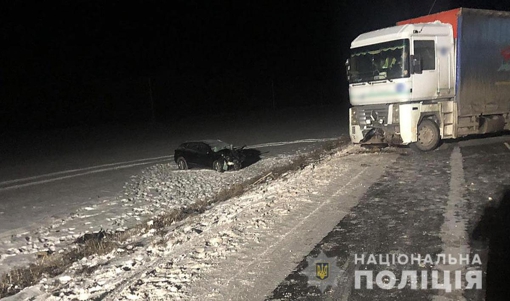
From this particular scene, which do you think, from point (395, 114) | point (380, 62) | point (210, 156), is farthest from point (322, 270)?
point (210, 156)

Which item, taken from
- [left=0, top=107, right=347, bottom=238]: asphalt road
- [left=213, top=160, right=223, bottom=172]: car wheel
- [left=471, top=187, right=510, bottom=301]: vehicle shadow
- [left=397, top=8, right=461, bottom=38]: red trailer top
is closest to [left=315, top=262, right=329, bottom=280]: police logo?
[left=471, top=187, right=510, bottom=301]: vehicle shadow

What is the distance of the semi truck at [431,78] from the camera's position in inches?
497

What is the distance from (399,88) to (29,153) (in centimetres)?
1756

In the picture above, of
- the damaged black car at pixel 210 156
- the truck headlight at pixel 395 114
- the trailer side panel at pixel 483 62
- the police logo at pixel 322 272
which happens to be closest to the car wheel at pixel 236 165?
the damaged black car at pixel 210 156

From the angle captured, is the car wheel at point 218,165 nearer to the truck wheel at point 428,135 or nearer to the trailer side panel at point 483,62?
the truck wheel at point 428,135

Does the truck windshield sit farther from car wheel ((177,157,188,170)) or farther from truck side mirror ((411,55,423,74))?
car wheel ((177,157,188,170))

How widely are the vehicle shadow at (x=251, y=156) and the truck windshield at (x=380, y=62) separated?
14.0 ft

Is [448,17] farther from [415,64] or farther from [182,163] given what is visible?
[182,163]

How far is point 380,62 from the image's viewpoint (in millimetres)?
12945

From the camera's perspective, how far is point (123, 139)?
25.8m

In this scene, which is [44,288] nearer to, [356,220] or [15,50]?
[356,220]

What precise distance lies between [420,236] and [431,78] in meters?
7.87

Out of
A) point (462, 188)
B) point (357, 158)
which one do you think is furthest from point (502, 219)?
point (357, 158)

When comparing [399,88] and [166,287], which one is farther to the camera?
[399,88]
